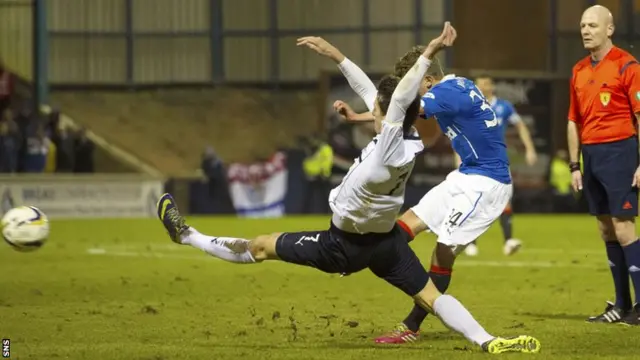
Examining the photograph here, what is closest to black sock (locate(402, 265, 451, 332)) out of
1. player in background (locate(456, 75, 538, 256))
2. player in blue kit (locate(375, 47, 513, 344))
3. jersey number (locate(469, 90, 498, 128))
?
player in blue kit (locate(375, 47, 513, 344))

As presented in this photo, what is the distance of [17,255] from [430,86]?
1081 cm

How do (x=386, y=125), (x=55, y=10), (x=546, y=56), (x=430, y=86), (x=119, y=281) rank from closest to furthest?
(x=386, y=125) < (x=430, y=86) < (x=119, y=281) < (x=546, y=56) < (x=55, y=10)

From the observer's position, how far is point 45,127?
3525cm

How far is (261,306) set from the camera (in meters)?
12.2

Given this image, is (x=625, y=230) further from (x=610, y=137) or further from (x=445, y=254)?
(x=445, y=254)

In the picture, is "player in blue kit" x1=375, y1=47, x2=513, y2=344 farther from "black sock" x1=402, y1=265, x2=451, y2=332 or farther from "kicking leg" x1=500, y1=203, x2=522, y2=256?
"kicking leg" x1=500, y1=203, x2=522, y2=256

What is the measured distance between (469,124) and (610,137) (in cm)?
157

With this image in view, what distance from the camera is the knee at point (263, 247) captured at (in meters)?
9.09

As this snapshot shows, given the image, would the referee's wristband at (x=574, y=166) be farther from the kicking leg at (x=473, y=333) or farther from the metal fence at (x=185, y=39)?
the metal fence at (x=185, y=39)

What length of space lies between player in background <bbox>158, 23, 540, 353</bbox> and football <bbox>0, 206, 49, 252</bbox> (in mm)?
2889

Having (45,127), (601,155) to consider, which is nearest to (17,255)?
(601,155)

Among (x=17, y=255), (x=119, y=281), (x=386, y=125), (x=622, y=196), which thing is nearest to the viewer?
(x=386, y=125)

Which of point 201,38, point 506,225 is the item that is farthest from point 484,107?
point 201,38

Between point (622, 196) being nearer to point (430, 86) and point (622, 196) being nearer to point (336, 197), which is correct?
point (430, 86)
